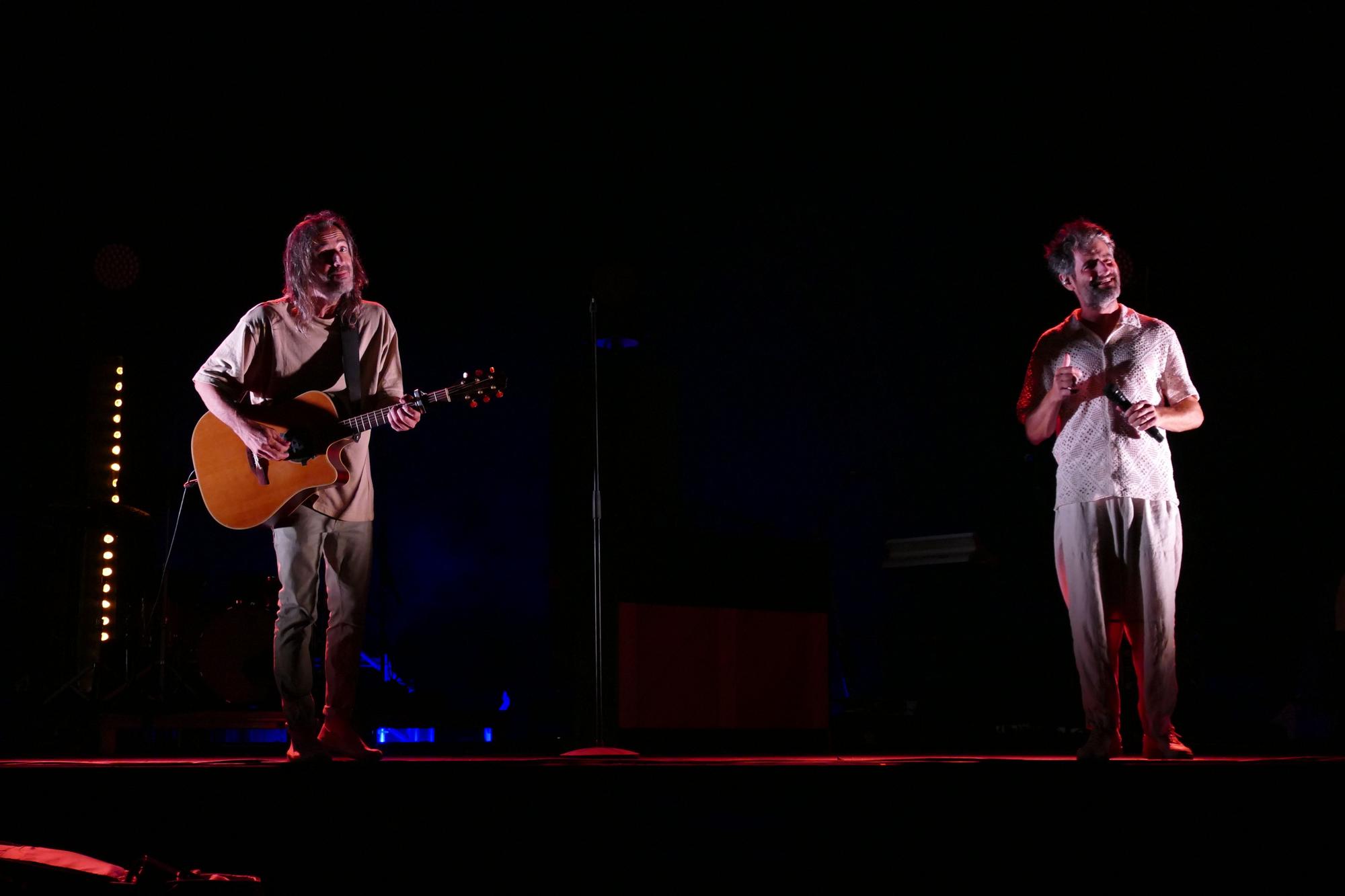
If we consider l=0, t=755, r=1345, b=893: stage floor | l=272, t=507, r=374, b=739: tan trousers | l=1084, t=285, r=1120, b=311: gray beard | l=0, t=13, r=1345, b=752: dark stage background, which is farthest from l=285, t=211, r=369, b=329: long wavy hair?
l=1084, t=285, r=1120, b=311: gray beard

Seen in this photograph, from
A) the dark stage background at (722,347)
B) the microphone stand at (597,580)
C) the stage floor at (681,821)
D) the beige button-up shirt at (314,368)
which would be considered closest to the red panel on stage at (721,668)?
the dark stage background at (722,347)

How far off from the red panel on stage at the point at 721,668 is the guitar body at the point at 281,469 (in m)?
2.63

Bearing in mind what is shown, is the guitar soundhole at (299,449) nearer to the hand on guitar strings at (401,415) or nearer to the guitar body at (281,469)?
the guitar body at (281,469)

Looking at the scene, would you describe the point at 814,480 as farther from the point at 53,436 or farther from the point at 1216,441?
the point at 53,436

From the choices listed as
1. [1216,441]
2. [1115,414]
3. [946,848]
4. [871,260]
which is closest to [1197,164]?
[1216,441]

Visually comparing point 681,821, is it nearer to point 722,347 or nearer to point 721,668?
point 721,668

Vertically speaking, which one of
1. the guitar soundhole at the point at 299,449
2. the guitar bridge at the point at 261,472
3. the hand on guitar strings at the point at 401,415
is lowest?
the guitar bridge at the point at 261,472

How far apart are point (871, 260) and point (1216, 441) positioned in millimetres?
2908

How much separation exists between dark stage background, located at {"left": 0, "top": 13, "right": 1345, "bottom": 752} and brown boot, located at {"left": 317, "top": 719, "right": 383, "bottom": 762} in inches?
77.5

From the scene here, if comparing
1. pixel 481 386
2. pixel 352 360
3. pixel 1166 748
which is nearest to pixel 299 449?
pixel 352 360

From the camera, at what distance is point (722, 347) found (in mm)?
9375

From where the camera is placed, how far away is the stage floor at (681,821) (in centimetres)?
279

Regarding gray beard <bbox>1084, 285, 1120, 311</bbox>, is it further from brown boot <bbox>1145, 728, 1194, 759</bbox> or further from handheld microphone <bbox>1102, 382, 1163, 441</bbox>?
brown boot <bbox>1145, 728, 1194, 759</bbox>

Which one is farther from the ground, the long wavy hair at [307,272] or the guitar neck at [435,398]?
the long wavy hair at [307,272]
